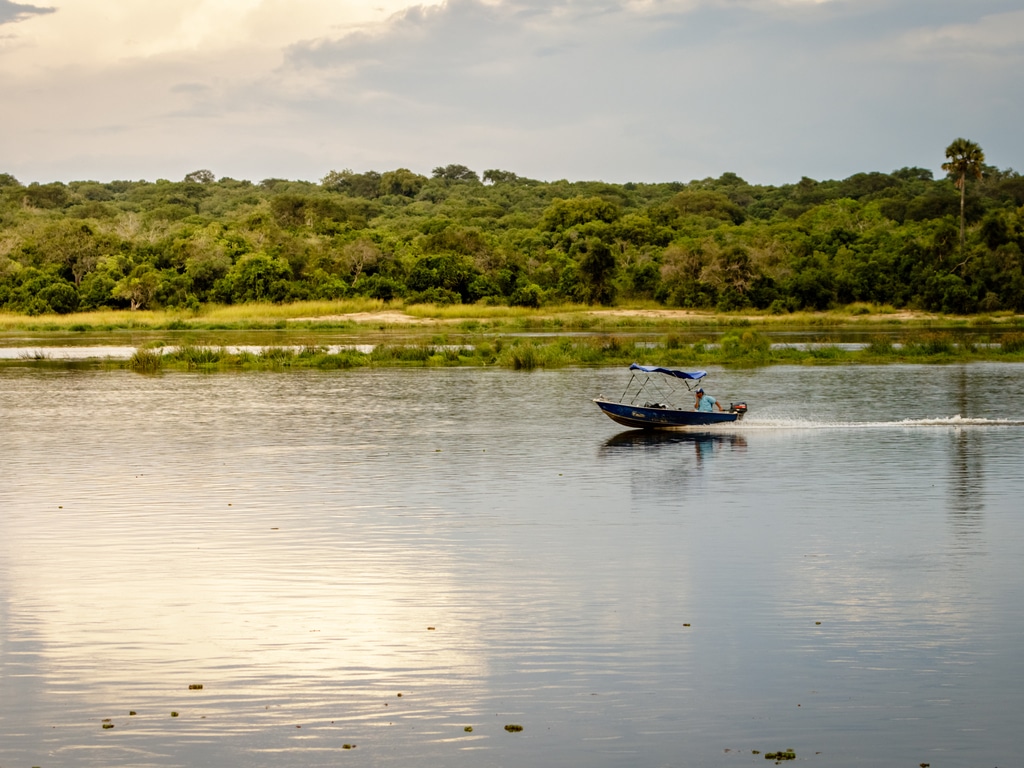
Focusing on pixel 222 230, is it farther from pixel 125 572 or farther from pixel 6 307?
pixel 125 572

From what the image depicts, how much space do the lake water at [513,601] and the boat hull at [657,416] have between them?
80 cm

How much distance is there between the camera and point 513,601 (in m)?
15.8

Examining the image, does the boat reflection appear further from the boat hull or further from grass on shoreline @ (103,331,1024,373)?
grass on shoreline @ (103,331,1024,373)

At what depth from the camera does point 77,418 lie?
39219 mm

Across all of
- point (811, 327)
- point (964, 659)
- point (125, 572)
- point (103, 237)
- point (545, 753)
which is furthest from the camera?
point (103, 237)

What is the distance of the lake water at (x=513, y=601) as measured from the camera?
1130 cm

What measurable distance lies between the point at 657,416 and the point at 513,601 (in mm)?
18318

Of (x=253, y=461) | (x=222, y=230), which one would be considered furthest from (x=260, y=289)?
(x=253, y=461)

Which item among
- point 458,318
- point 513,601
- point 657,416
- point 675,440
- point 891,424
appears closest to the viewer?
point 513,601

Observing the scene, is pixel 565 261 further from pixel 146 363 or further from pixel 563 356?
pixel 146 363

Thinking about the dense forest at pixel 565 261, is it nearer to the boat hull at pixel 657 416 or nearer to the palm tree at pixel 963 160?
the palm tree at pixel 963 160

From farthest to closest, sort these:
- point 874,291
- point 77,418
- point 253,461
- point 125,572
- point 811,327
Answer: point 874,291
point 811,327
point 77,418
point 253,461
point 125,572

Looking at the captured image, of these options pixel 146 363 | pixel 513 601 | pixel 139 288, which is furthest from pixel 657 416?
pixel 139 288

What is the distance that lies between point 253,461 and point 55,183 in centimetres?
17238
